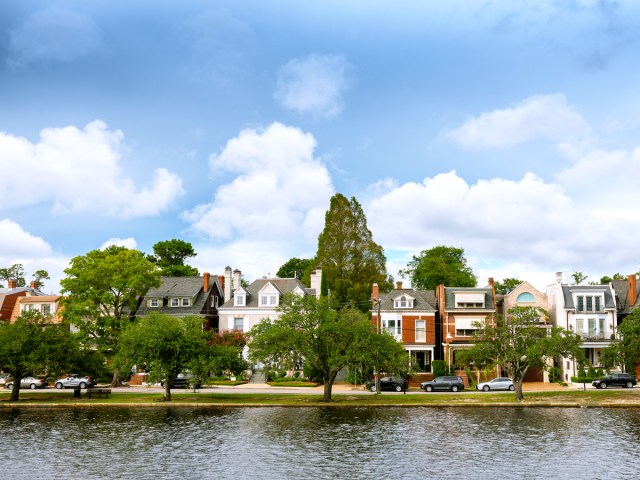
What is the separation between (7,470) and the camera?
30531 mm

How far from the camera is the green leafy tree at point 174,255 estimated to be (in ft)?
385

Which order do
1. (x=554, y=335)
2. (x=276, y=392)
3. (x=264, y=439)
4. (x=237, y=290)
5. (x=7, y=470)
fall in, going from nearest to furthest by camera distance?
(x=7, y=470), (x=264, y=439), (x=554, y=335), (x=276, y=392), (x=237, y=290)

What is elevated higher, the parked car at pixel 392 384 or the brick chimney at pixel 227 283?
the brick chimney at pixel 227 283

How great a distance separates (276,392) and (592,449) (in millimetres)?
35944

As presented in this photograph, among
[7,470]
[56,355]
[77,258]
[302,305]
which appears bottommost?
[7,470]

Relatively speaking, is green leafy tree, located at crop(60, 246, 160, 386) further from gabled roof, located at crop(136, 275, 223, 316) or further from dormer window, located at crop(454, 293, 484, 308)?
dormer window, located at crop(454, 293, 484, 308)

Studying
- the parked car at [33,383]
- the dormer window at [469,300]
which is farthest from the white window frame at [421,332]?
the parked car at [33,383]

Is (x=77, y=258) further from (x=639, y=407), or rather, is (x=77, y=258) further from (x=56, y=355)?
(x=639, y=407)

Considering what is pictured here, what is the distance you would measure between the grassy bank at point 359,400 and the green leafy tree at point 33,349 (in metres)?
3.01

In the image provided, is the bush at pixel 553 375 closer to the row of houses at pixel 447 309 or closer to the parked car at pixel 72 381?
the row of houses at pixel 447 309

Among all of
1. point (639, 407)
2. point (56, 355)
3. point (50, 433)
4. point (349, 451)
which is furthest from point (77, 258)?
point (639, 407)

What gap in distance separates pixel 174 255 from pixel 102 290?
4845 cm

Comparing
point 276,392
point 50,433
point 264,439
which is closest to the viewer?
point 264,439

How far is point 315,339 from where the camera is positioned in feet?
191
